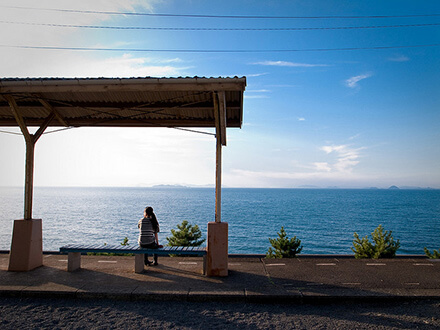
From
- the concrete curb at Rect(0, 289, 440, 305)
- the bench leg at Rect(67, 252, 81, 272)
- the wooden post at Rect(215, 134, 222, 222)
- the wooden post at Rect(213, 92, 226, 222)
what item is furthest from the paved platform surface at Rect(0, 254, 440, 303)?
the wooden post at Rect(213, 92, 226, 222)

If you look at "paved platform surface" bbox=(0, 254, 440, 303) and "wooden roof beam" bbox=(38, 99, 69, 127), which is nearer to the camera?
"paved platform surface" bbox=(0, 254, 440, 303)

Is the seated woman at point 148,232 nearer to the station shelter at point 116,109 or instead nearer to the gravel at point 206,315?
the station shelter at point 116,109

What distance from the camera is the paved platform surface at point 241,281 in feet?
17.9

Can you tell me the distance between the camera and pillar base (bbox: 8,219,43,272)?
6.97m

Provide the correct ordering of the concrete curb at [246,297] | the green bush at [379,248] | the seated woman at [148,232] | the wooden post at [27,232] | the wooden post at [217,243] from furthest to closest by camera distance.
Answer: the green bush at [379,248], the seated woman at [148,232], the wooden post at [27,232], the wooden post at [217,243], the concrete curb at [246,297]

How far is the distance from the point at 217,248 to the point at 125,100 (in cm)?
405

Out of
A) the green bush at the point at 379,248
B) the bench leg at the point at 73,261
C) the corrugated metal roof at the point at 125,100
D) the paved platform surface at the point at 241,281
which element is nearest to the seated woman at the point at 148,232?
the paved platform surface at the point at 241,281

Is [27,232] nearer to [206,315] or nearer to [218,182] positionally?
[218,182]

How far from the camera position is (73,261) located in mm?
6969

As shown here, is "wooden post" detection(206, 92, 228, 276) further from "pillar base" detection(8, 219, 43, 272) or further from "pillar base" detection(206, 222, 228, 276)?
"pillar base" detection(8, 219, 43, 272)

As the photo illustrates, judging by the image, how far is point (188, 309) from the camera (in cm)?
507

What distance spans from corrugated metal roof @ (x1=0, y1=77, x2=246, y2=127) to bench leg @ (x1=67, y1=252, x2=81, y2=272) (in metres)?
3.24

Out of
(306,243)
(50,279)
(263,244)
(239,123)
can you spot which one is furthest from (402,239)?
(50,279)

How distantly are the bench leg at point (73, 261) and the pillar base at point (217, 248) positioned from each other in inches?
114
